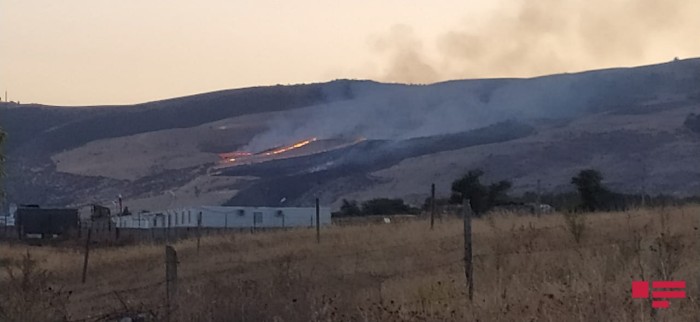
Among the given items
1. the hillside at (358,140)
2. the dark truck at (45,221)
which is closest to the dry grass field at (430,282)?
the dark truck at (45,221)

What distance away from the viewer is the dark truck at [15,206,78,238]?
5997 cm

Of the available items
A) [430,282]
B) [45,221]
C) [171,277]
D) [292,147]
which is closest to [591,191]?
[45,221]

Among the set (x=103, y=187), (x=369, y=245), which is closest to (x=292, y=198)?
(x=103, y=187)

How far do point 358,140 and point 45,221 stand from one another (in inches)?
2998

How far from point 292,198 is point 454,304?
84.3 m

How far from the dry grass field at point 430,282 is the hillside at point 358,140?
2159 inches

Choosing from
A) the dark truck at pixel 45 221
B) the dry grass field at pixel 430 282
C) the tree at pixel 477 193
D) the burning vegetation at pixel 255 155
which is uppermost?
the burning vegetation at pixel 255 155

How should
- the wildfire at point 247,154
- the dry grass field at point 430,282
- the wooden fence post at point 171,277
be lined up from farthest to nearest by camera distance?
the wildfire at point 247,154
the wooden fence post at point 171,277
the dry grass field at point 430,282

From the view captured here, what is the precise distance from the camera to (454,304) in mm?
11766

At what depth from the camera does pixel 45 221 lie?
200 feet

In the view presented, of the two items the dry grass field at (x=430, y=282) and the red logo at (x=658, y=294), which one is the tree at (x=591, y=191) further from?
the red logo at (x=658, y=294)

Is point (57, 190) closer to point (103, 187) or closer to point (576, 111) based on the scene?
point (103, 187)

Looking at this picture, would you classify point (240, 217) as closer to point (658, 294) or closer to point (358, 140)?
point (658, 294)

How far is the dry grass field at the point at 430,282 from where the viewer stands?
10.8 meters
